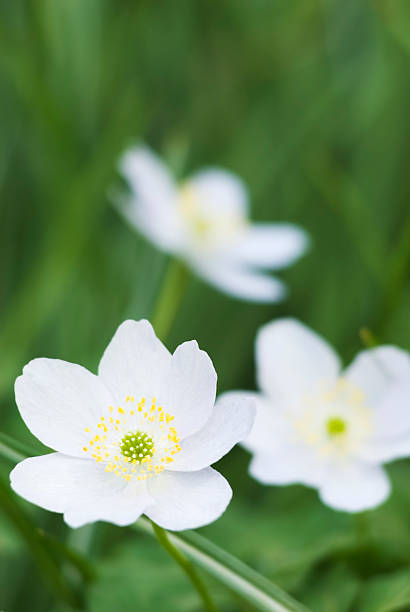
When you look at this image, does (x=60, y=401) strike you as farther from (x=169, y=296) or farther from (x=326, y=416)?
(x=169, y=296)

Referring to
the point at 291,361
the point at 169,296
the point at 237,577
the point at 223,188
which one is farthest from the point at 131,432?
the point at 223,188

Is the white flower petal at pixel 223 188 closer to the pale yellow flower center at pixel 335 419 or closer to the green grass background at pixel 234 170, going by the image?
the green grass background at pixel 234 170

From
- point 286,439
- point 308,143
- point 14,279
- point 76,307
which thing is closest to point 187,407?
point 286,439

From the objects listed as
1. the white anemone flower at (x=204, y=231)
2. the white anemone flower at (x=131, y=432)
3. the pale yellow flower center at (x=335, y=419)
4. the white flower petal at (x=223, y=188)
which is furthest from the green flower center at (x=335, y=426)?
the white flower petal at (x=223, y=188)

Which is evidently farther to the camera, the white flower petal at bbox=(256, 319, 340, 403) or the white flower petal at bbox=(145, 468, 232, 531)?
the white flower petal at bbox=(256, 319, 340, 403)

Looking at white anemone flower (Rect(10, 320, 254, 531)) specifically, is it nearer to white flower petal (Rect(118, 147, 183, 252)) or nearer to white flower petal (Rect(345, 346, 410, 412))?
white flower petal (Rect(345, 346, 410, 412))

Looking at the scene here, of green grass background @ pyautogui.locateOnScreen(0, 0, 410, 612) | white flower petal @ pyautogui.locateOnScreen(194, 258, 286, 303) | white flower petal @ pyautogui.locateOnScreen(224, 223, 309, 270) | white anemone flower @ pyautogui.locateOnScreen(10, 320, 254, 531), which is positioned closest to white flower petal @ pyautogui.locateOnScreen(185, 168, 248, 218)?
green grass background @ pyautogui.locateOnScreen(0, 0, 410, 612)

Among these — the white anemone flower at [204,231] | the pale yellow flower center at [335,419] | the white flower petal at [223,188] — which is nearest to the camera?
the pale yellow flower center at [335,419]
